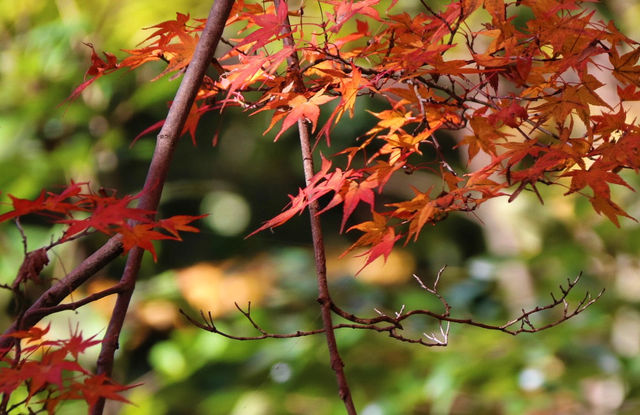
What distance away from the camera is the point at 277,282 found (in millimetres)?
2207

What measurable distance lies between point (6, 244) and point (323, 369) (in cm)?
94

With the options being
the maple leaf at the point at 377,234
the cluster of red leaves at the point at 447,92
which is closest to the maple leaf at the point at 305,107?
the cluster of red leaves at the point at 447,92

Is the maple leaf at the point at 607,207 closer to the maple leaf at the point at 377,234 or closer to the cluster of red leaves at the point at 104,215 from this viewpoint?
the maple leaf at the point at 377,234

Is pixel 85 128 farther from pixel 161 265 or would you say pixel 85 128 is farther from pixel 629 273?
pixel 629 273

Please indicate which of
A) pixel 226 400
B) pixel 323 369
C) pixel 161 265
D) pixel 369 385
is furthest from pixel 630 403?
pixel 161 265

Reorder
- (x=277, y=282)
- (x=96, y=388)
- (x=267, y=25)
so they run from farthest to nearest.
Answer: (x=277, y=282) → (x=267, y=25) → (x=96, y=388)

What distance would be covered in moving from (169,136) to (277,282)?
1579 millimetres

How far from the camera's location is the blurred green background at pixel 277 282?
160 centimetres

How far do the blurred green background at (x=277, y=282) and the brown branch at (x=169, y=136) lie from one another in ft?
2.44

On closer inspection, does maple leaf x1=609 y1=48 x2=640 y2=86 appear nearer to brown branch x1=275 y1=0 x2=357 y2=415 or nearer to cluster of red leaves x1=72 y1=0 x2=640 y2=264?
cluster of red leaves x1=72 y1=0 x2=640 y2=264

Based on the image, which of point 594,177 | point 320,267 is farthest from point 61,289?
point 594,177

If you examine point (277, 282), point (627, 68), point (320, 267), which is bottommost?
point (277, 282)

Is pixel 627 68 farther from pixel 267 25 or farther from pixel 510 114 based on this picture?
pixel 267 25

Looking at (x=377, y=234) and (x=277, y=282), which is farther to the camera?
(x=277, y=282)
